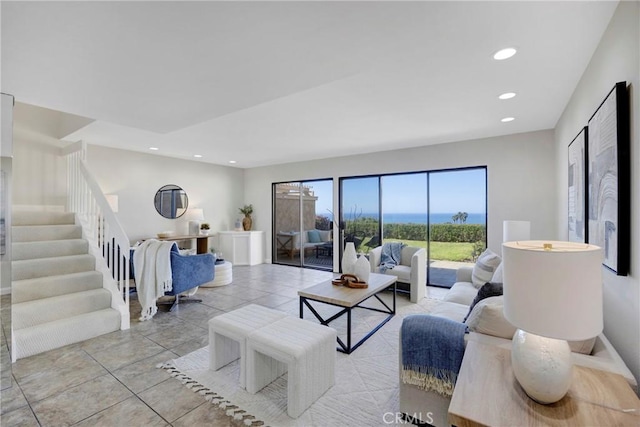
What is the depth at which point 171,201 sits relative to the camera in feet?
20.5

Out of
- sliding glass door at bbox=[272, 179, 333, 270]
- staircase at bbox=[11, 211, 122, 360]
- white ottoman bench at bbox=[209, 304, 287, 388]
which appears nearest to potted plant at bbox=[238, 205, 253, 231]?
sliding glass door at bbox=[272, 179, 333, 270]

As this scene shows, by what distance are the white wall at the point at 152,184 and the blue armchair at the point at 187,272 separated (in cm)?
241

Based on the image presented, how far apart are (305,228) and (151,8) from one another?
5.84 metres

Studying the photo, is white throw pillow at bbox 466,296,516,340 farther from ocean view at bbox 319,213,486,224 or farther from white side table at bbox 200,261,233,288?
white side table at bbox 200,261,233,288

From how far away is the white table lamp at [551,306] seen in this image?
0.96 metres

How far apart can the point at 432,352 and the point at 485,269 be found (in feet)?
6.48

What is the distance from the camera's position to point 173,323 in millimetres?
3389

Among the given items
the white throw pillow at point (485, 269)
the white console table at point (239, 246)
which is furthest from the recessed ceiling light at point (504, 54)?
the white console table at point (239, 246)

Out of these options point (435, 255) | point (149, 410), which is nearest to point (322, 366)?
point (149, 410)

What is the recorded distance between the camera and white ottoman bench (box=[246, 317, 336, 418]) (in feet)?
6.10

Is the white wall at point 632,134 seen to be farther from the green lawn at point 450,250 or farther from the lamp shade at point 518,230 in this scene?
the green lawn at point 450,250

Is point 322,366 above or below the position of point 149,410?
above

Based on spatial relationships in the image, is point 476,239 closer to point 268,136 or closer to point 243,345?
point 268,136

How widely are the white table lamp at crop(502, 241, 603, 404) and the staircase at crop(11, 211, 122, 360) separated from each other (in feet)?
12.3
